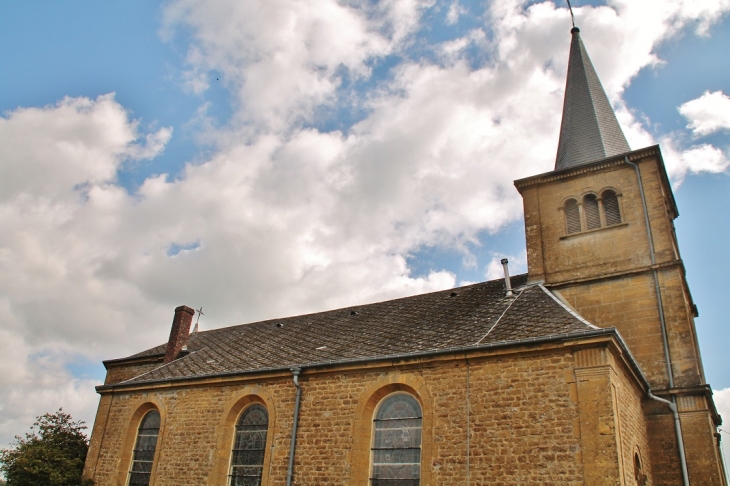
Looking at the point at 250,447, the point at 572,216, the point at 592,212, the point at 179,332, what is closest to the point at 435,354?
the point at 250,447

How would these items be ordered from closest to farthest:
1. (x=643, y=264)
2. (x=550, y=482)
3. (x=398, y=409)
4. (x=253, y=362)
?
(x=550, y=482) < (x=398, y=409) < (x=643, y=264) < (x=253, y=362)

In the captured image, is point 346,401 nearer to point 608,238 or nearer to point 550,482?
point 550,482

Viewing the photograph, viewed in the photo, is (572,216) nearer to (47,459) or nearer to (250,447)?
(250,447)

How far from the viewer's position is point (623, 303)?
45.8 feet

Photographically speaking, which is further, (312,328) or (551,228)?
(312,328)

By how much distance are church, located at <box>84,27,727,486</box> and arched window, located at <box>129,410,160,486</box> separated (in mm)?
63

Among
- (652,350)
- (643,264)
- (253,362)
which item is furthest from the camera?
(253,362)

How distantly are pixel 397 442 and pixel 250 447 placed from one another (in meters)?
4.21

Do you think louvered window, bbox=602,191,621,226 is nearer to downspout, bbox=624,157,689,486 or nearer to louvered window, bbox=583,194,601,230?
louvered window, bbox=583,194,601,230

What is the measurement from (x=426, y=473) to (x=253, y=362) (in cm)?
650

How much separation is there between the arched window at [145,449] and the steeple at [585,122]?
583 inches

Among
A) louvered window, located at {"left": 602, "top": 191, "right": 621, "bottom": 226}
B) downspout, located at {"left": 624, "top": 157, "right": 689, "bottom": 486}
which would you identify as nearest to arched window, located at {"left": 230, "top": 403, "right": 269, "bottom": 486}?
downspout, located at {"left": 624, "top": 157, "right": 689, "bottom": 486}

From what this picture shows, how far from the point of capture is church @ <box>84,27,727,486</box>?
10281 mm

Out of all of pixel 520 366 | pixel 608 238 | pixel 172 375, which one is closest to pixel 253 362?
pixel 172 375
